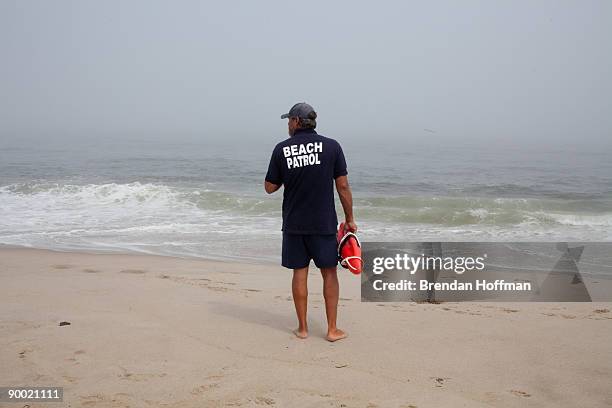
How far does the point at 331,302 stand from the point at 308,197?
768mm

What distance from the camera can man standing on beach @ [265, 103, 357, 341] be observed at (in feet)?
13.1

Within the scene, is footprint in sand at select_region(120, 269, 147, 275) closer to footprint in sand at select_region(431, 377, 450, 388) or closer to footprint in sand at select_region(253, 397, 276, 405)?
footprint in sand at select_region(253, 397, 276, 405)

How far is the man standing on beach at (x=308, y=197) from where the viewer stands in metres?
3.99

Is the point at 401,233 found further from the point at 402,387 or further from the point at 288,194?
the point at 402,387

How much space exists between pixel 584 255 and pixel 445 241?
7.39 feet

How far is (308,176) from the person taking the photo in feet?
13.1

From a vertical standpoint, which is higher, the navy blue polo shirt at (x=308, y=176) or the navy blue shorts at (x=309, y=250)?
the navy blue polo shirt at (x=308, y=176)

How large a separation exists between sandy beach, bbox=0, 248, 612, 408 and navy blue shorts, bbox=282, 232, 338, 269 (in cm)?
54

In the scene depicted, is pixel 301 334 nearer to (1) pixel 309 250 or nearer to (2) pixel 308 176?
(1) pixel 309 250

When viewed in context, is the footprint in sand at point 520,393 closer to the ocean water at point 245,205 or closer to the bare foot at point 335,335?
the bare foot at point 335,335

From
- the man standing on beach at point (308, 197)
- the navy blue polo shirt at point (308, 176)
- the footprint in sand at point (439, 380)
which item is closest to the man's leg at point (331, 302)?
the man standing on beach at point (308, 197)

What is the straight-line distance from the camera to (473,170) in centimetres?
2634

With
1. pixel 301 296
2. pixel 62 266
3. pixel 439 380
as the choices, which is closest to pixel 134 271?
pixel 62 266

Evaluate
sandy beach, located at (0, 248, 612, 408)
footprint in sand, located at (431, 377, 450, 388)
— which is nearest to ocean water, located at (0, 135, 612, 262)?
sandy beach, located at (0, 248, 612, 408)
